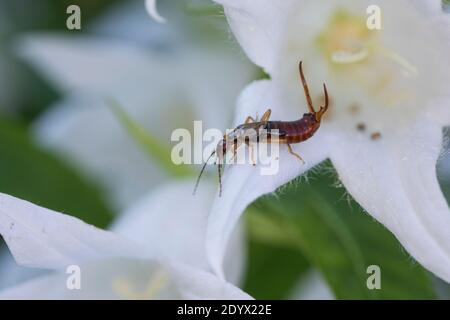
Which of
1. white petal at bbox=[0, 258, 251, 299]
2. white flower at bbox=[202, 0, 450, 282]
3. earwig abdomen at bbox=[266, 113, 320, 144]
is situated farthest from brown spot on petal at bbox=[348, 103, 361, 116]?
white petal at bbox=[0, 258, 251, 299]

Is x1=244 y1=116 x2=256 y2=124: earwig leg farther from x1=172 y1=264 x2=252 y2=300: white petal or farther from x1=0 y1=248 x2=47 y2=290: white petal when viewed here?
x1=0 y1=248 x2=47 y2=290: white petal

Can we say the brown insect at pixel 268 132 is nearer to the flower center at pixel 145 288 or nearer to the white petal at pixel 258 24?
the white petal at pixel 258 24

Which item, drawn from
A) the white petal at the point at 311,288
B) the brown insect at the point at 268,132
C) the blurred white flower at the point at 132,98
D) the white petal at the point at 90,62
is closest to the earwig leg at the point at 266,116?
the brown insect at the point at 268,132

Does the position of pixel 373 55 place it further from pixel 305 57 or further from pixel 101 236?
pixel 101 236
